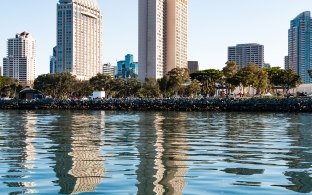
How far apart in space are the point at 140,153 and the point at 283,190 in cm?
798

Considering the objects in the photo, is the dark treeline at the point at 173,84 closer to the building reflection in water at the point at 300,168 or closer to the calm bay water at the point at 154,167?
the building reflection in water at the point at 300,168

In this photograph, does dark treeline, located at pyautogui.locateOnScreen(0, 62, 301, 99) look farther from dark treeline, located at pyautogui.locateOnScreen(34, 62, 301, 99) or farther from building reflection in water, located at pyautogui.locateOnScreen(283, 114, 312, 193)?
building reflection in water, located at pyautogui.locateOnScreen(283, 114, 312, 193)

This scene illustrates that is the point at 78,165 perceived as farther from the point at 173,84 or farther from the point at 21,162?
the point at 173,84

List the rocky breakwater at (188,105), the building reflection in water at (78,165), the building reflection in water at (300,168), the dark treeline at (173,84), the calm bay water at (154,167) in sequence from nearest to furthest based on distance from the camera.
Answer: the calm bay water at (154,167)
the building reflection in water at (78,165)
the building reflection in water at (300,168)
the rocky breakwater at (188,105)
the dark treeline at (173,84)

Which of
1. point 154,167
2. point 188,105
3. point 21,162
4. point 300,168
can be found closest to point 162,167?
point 154,167

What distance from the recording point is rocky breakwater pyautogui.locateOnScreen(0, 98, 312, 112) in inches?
3209

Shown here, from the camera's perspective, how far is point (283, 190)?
1177 cm

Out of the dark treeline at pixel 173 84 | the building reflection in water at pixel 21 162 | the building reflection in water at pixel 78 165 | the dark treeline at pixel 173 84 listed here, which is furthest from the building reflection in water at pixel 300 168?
the dark treeline at pixel 173 84

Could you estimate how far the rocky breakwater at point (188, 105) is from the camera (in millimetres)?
81500

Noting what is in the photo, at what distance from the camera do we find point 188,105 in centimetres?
8725

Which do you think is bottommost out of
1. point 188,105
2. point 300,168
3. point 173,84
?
point 300,168

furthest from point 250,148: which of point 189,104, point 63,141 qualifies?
point 189,104

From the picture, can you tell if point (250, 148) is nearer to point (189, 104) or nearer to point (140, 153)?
point (140, 153)

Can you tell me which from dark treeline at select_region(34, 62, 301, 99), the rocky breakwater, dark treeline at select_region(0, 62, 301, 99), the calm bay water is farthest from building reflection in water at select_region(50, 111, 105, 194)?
dark treeline at select_region(34, 62, 301, 99)
